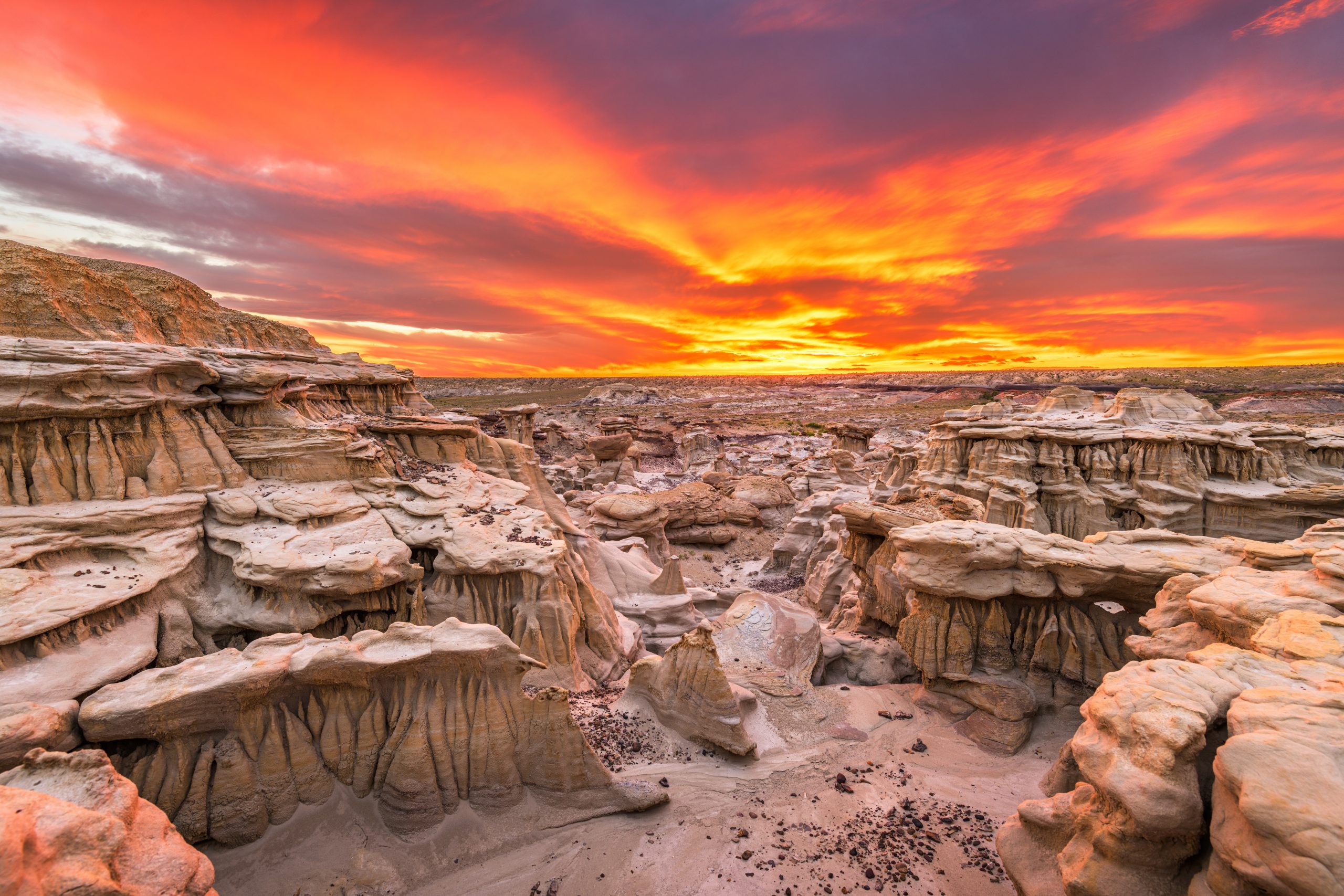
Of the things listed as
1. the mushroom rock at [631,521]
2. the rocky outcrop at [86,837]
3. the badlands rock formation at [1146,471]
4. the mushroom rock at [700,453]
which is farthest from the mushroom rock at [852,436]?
the rocky outcrop at [86,837]

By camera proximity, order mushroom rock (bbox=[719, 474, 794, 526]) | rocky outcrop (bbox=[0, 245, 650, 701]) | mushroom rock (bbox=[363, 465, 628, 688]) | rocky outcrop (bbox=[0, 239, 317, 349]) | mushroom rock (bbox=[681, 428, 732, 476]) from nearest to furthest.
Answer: rocky outcrop (bbox=[0, 245, 650, 701]) < rocky outcrop (bbox=[0, 239, 317, 349]) < mushroom rock (bbox=[363, 465, 628, 688]) < mushroom rock (bbox=[719, 474, 794, 526]) < mushroom rock (bbox=[681, 428, 732, 476])

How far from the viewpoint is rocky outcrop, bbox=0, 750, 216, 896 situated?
141 inches

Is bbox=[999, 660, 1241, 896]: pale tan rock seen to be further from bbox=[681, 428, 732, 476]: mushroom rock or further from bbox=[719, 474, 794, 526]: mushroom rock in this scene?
bbox=[681, 428, 732, 476]: mushroom rock

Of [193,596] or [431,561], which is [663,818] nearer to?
[431,561]

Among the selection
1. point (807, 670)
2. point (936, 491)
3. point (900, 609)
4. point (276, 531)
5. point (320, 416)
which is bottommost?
point (807, 670)

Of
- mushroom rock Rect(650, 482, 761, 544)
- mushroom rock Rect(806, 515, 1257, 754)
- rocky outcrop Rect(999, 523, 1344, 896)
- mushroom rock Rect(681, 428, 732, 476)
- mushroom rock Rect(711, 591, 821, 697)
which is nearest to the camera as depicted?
rocky outcrop Rect(999, 523, 1344, 896)

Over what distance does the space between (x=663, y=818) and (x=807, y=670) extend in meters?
6.66

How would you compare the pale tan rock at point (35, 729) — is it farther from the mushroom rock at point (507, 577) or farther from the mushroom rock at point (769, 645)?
the mushroom rock at point (769, 645)

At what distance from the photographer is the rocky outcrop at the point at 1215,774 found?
3.85 m

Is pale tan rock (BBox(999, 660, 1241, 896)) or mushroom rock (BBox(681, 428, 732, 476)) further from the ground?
pale tan rock (BBox(999, 660, 1241, 896))

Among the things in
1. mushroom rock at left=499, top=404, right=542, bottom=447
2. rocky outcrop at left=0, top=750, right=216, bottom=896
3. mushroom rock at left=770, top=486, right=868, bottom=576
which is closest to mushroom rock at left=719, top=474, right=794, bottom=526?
mushroom rock at left=770, top=486, right=868, bottom=576

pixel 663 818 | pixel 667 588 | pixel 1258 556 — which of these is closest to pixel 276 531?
pixel 663 818

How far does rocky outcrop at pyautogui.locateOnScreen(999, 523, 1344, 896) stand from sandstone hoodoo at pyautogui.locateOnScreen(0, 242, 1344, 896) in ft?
0.11

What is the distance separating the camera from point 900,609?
15.5 m
